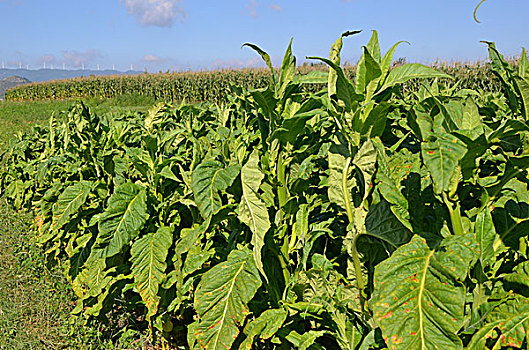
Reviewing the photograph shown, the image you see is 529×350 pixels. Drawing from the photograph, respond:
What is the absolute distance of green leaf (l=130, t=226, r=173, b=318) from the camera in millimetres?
2895

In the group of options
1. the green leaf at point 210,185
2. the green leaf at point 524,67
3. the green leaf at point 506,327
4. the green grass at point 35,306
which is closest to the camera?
the green leaf at point 506,327

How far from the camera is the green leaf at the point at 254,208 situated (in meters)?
2.23

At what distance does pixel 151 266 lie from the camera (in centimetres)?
289

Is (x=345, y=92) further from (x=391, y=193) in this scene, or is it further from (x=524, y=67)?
(x=524, y=67)

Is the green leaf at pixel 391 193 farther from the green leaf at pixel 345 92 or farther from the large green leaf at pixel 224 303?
the large green leaf at pixel 224 303

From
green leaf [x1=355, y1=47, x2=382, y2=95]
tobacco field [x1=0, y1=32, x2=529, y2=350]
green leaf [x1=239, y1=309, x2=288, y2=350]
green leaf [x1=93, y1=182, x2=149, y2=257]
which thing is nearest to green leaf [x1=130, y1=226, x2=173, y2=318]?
tobacco field [x1=0, y1=32, x2=529, y2=350]

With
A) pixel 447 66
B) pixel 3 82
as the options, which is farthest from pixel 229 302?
pixel 3 82

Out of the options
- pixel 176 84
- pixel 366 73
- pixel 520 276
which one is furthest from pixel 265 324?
pixel 176 84

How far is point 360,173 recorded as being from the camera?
2.09m

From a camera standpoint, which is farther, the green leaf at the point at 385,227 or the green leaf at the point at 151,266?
the green leaf at the point at 151,266

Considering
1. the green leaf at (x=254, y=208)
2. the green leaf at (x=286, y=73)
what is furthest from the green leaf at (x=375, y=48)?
the green leaf at (x=254, y=208)

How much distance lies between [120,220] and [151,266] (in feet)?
1.20

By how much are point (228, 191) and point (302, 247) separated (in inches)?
22.9

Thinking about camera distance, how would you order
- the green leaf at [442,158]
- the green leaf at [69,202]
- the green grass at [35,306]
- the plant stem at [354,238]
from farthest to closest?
the green grass at [35,306]
the green leaf at [69,202]
the plant stem at [354,238]
the green leaf at [442,158]
